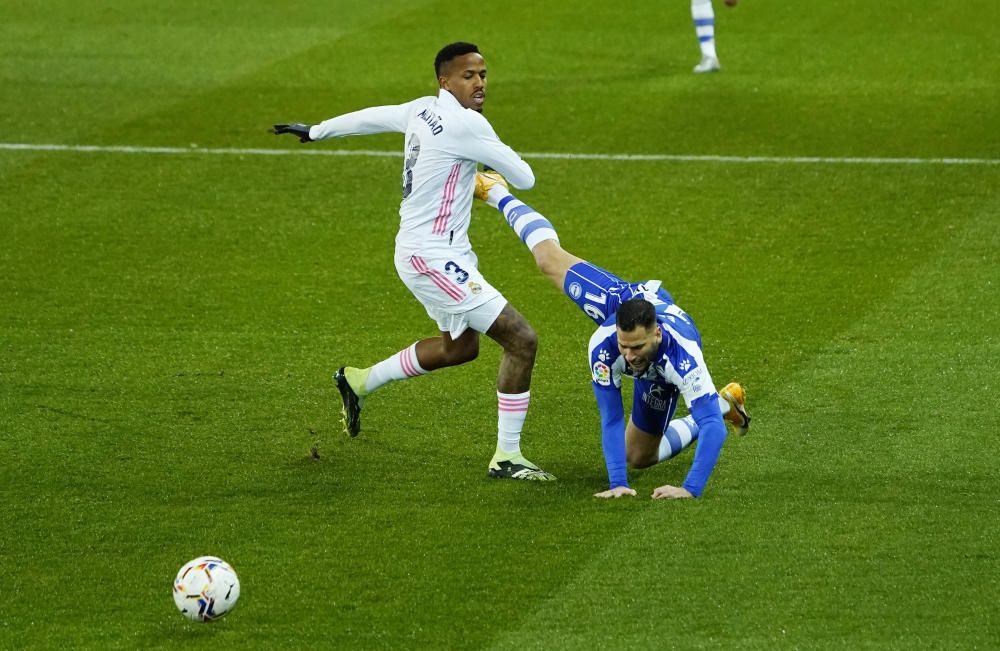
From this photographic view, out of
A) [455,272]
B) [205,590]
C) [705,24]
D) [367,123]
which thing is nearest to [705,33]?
[705,24]

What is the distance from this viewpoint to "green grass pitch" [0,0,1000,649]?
6.73m

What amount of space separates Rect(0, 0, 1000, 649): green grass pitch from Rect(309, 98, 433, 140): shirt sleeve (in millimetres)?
1666

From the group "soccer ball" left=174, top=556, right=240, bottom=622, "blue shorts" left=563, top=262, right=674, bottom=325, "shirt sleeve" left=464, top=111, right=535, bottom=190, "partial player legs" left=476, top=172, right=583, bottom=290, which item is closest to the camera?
"soccer ball" left=174, top=556, right=240, bottom=622

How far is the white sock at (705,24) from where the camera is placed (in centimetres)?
1636

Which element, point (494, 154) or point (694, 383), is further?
point (494, 154)

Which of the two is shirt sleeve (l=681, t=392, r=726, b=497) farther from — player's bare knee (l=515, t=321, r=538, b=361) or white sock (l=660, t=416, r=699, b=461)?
player's bare knee (l=515, t=321, r=538, b=361)

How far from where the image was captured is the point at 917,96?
15.7 m

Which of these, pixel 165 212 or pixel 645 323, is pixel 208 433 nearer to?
pixel 645 323

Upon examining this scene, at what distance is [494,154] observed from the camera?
784 centimetres

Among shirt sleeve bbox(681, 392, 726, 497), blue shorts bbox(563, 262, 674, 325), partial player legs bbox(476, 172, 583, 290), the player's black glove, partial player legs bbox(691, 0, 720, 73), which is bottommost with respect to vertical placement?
shirt sleeve bbox(681, 392, 726, 497)

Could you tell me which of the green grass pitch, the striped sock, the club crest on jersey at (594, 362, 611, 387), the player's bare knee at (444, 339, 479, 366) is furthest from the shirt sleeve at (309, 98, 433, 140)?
the club crest on jersey at (594, 362, 611, 387)

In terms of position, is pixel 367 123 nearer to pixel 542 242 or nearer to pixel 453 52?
pixel 453 52

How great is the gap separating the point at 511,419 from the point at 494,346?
228 cm

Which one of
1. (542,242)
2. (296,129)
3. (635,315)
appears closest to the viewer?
(635,315)
